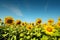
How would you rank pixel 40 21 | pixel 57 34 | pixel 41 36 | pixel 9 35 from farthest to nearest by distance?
pixel 40 21 → pixel 9 35 → pixel 41 36 → pixel 57 34

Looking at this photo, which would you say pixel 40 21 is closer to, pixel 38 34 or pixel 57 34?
pixel 38 34

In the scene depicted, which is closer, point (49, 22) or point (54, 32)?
point (54, 32)

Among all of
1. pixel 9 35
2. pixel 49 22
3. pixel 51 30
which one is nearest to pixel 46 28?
pixel 51 30

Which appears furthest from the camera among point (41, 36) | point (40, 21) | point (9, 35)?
point (40, 21)

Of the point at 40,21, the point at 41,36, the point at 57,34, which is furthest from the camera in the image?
the point at 40,21

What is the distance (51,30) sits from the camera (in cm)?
377

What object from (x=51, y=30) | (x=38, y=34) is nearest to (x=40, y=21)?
(x=38, y=34)

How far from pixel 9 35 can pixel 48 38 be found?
4.21 feet

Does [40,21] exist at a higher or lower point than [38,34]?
higher

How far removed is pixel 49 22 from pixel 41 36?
76cm

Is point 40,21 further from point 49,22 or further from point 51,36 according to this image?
point 51,36

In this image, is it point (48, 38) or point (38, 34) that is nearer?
point (48, 38)

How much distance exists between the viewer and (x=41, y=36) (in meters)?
4.12

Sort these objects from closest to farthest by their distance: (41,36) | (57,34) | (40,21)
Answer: (57,34) → (41,36) → (40,21)
